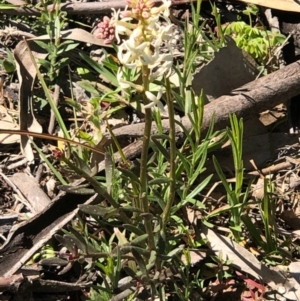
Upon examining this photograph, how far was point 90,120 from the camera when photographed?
9.00ft

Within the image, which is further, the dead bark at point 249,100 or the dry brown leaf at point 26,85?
the dry brown leaf at point 26,85

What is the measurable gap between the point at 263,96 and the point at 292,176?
0.36m

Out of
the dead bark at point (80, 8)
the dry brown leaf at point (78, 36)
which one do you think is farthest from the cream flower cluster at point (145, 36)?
the dead bark at point (80, 8)

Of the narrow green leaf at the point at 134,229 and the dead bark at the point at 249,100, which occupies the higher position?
the dead bark at the point at 249,100

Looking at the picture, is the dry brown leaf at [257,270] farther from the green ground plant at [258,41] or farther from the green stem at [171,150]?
the green ground plant at [258,41]

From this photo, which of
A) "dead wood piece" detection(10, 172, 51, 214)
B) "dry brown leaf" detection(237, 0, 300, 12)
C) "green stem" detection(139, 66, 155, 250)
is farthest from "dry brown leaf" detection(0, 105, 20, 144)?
"dry brown leaf" detection(237, 0, 300, 12)

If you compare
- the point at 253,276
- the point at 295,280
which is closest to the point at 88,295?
the point at 253,276

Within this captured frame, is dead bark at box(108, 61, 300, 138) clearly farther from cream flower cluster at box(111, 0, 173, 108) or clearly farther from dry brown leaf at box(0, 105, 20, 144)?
cream flower cluster at box(111, 0, 173, 108)

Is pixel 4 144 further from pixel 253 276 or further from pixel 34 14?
pixel 253 276

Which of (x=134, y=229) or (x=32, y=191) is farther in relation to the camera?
(x=32, y=191)

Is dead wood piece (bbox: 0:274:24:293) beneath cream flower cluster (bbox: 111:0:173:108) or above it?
beneath

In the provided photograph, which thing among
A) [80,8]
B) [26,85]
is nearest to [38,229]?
[26,85]

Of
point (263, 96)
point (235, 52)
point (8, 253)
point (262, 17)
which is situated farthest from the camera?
point (262, 17)

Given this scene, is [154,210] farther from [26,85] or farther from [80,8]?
[80,8]
